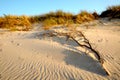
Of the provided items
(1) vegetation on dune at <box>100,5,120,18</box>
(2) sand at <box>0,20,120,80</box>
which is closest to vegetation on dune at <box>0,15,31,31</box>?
(2) sand at <box>0,20,120,80</box>

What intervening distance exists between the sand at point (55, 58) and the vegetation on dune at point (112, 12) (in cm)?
315

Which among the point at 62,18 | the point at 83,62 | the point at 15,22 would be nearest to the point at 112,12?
the point at 62,18

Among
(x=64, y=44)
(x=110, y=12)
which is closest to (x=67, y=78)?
(x=64, y=44)

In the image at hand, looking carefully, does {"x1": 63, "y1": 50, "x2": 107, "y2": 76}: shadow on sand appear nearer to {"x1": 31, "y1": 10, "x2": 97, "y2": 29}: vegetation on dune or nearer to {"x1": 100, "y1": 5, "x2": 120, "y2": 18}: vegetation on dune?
{"x1": 31, "y1": 10, "x2": 97, "y2": 29}: vegetation on dune

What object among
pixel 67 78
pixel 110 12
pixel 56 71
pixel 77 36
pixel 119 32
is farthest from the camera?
pixel 110 12

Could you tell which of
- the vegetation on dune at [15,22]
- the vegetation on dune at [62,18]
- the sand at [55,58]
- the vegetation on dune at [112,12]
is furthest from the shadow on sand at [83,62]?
the vegetation on dune at [112,12]

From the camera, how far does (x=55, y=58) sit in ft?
29.9

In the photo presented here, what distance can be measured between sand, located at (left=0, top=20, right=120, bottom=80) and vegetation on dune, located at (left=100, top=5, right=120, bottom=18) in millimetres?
3151

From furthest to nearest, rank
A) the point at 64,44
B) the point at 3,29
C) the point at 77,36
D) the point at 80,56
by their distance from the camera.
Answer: the point at 3,29 → the point at 77,36 → the point at 64,44 → the point at 80,56

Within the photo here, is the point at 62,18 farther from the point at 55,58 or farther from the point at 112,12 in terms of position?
the point at 55,58

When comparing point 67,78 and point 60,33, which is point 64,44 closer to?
point 60,33

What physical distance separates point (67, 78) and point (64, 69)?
600 millimetres

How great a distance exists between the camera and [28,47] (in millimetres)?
10258

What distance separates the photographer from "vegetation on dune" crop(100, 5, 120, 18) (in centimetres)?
1485
